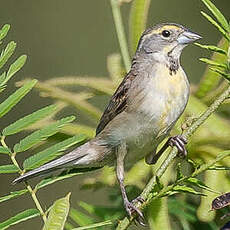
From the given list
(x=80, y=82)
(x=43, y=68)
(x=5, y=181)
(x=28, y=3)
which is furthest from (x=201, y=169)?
(x=28, y=3)

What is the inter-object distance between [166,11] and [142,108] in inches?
130

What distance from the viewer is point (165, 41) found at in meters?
2.34

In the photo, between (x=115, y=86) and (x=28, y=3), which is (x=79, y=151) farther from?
(x=28, y=3)

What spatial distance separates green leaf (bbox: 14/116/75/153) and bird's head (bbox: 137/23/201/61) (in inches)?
32.3

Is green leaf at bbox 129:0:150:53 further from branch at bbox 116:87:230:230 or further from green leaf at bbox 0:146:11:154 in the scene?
branch at bbox 116:87:230:230

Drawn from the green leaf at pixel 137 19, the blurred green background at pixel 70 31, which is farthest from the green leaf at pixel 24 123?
the blurred green background at pixel 70 31

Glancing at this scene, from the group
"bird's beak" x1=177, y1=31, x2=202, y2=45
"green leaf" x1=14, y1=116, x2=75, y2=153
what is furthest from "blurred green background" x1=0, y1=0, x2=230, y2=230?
"green leaf" x1=14, y1=116, x2=75, y2=153

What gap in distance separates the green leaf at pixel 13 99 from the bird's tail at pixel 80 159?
20 centimetres

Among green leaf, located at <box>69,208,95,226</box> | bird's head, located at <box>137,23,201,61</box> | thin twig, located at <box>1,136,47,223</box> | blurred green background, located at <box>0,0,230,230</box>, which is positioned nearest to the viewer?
thin twig, located at <box>1,136,47,223</box>

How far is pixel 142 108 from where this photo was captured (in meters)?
2.23

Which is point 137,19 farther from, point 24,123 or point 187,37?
point 24,123

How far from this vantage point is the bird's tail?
1826 mm

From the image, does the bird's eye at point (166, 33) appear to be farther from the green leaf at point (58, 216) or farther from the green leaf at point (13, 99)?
the green leaf at point (58, 216)

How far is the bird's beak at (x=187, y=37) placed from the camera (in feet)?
7.20
